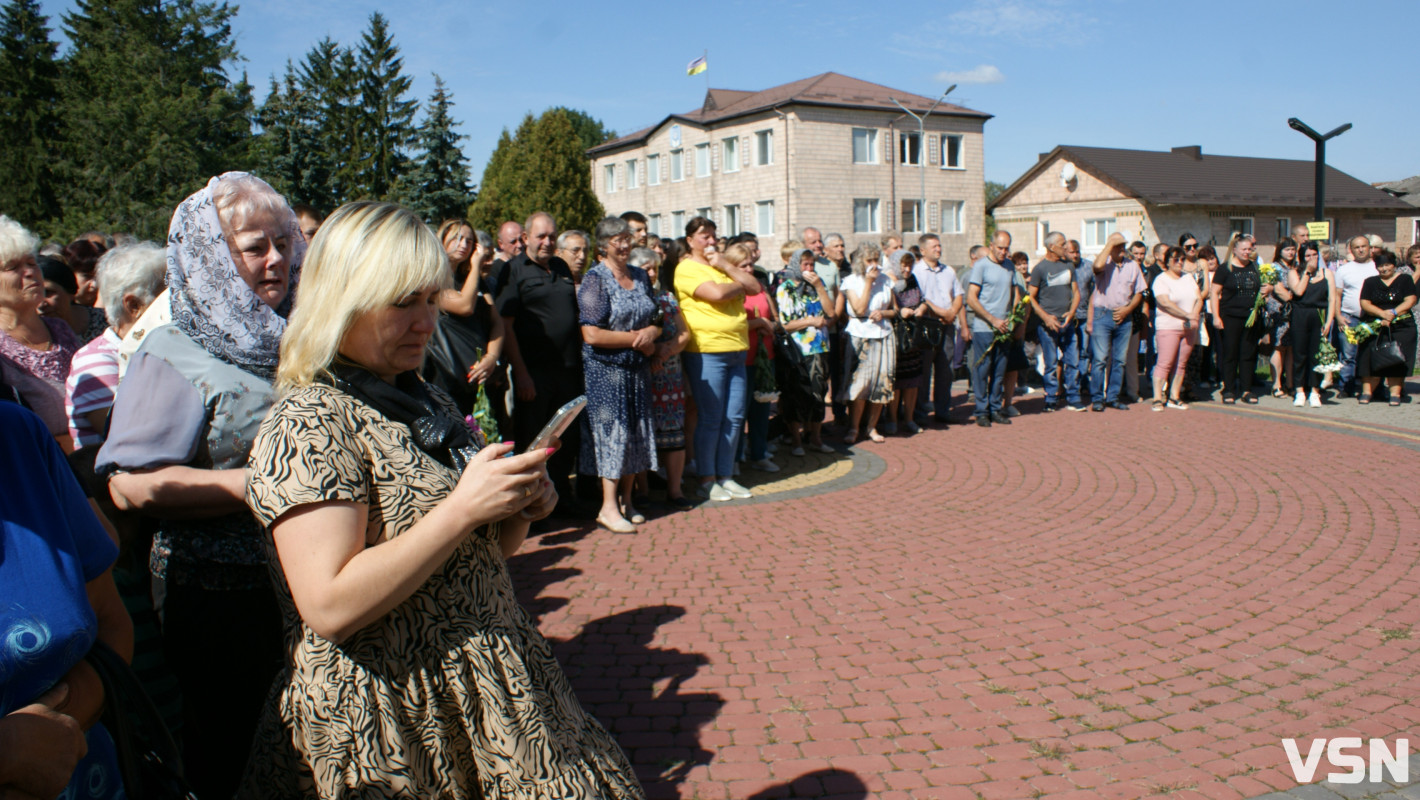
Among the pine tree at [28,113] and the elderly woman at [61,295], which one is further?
the pine tree at [28,113]

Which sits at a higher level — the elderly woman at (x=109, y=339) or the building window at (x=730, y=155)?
the building window at (x=730, y=155)

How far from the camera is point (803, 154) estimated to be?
41719mm

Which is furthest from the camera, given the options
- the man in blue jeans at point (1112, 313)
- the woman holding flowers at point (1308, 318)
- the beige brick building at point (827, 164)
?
the beige brick building at point (827, 164)

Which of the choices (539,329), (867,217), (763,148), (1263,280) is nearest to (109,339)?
(539,329)

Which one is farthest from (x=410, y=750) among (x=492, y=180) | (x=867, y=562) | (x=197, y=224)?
(x=492, y=180)

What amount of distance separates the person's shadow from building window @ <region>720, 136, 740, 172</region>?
139ft

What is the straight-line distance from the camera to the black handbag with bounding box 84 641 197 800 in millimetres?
1603

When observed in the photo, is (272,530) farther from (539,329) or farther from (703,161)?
(703,161)

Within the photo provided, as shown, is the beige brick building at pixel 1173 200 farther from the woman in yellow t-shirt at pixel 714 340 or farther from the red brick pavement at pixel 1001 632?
the woman in yellow t-shirt at pixel 714 340

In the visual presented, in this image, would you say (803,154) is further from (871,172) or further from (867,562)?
(867,562)

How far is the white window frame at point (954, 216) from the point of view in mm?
45812

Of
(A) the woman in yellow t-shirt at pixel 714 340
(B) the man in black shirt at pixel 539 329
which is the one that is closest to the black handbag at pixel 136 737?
(B) the man in black shirt at pixel 539 329

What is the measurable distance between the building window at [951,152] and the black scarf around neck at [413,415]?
47.1m

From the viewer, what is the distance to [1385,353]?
11391 millimetres
